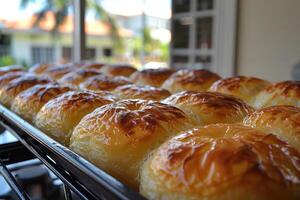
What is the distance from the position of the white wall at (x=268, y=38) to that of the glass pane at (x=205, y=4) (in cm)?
41

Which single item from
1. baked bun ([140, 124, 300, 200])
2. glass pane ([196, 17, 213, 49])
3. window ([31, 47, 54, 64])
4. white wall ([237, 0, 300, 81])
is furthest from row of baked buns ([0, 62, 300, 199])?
window ([31, 47, 54, 64])

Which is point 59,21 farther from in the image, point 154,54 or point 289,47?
point 289,47

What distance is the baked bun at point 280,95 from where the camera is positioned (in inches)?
31.0

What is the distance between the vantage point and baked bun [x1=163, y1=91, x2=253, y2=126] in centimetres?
67

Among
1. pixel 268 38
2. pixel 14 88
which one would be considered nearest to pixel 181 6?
pixel 268 38

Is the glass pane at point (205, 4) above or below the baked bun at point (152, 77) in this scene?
above

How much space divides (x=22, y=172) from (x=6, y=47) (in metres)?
12.8

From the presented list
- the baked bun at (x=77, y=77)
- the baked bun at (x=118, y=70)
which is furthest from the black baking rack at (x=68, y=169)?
the baked bun at (x=118, y=70)

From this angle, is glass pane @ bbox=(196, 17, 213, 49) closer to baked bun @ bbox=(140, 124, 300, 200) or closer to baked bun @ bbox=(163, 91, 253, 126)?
baked bun @ bbox=(163, 91, 253, 126)

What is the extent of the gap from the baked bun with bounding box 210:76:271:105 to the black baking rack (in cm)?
54

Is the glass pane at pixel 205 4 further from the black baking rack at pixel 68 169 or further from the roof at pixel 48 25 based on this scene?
the roof at pixel 48 25

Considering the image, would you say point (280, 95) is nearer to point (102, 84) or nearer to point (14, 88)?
point (102, 84)

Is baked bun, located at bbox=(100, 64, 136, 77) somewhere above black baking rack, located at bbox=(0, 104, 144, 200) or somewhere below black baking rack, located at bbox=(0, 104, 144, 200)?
above

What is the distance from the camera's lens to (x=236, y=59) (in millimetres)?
2822
